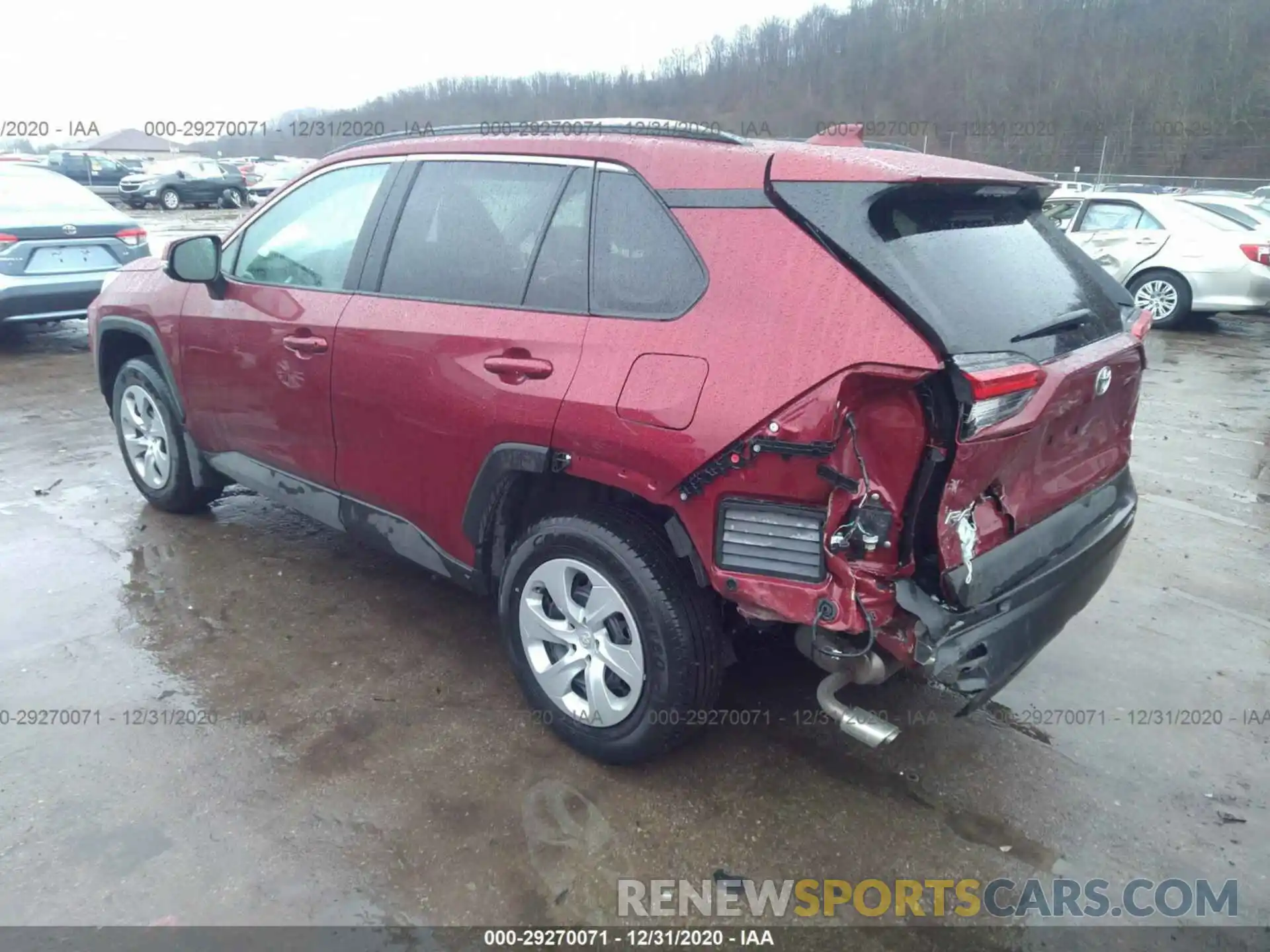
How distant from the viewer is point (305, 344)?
136 inches

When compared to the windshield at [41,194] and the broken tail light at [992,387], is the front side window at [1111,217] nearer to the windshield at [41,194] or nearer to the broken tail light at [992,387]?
the broken tail light at [992,387]

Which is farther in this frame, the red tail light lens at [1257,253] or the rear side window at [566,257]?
the red tail light lens at [1257,253]

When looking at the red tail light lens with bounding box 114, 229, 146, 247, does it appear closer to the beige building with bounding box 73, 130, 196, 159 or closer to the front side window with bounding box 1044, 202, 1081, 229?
the front side window with bounding box 1044, 202, 1081, 229

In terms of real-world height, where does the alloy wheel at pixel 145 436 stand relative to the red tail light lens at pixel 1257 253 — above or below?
below

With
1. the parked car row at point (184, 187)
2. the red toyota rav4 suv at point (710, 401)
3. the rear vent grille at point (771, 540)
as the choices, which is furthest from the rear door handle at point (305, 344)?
the parked car row at point (184, 187)

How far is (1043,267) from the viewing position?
2.76 metres

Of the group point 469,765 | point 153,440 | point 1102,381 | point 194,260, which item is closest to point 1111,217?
point 1102,381

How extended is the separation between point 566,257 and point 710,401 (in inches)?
30.4

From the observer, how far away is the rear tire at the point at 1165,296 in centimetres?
1045

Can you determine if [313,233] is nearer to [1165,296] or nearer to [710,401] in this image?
[710,401]

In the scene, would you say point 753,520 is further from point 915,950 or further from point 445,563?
point 445,563

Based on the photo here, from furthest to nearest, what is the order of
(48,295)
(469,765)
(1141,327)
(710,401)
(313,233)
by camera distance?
(48,295), (313,233), (1141,327), (469,765), (710,401)

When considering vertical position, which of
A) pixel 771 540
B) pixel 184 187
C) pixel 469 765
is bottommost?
pixel 469 765

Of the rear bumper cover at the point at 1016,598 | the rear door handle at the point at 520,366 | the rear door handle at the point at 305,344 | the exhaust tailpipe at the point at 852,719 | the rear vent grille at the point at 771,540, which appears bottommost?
the exhaust tailpipe at the point at 852,719
